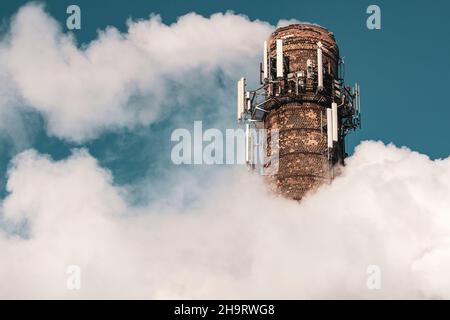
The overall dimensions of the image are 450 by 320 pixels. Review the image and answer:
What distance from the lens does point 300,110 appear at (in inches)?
2007

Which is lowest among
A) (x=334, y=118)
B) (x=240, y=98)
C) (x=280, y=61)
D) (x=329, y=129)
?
(x=329, y=129)

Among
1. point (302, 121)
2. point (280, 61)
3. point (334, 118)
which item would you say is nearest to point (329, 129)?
point (334, 118)

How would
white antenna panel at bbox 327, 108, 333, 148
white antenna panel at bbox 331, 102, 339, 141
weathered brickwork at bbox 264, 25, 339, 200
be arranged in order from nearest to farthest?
white antenna panel at bbox 327, 108, 333, 148 < white antenna panel at bbox 331, 102, 339, 141 < weathered brickwork at bbox 264, 25, 339, 200

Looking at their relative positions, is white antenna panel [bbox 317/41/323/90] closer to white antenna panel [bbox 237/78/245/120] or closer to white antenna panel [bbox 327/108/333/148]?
white antenna panel [bbox 327/108/333/148]

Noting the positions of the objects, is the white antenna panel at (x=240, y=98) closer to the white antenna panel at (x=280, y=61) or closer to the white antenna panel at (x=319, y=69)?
the white antenna panel at (x=280, y=61)

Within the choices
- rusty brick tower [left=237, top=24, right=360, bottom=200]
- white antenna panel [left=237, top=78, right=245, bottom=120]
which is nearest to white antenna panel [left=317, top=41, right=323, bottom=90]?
rusty brick tower [left=237, top=24, right=360, bottom=200]

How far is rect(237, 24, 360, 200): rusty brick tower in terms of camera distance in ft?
163

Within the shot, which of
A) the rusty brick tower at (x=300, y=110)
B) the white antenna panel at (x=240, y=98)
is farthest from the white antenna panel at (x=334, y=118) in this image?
the white antenna panel at (x=240, y=98)

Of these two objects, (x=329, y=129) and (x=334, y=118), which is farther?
(x=334, y=118)

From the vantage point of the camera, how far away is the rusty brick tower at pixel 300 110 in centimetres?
4981

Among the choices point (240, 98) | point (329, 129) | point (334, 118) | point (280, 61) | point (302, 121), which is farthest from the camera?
point (240, 98)

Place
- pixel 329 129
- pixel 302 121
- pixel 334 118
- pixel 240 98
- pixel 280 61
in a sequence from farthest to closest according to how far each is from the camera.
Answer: pixel 240 98, pixel 302 121, pixel 280 61, pixel 334 118, pixel 329 129

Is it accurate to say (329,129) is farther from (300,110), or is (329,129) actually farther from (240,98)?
(240,98)
